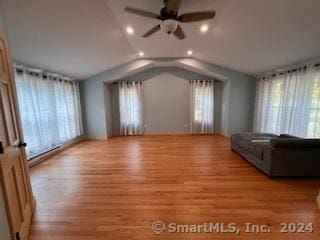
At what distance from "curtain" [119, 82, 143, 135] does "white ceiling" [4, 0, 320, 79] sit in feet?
6.20

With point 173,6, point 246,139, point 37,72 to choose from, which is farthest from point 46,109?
point 246,139

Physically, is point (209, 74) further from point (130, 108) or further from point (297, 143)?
point (297, 143)

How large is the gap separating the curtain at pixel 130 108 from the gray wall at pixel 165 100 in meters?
0.19

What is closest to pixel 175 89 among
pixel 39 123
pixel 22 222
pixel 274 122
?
pixel 274 122

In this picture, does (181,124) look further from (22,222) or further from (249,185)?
(22,222)

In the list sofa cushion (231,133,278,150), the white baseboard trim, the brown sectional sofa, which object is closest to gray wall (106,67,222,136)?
the white baseboard trim

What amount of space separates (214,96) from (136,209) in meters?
5.34

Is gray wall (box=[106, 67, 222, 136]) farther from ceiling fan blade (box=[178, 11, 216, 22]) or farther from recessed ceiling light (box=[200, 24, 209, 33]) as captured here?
ceiling fan blade (box=[178, 11, 216, 22])

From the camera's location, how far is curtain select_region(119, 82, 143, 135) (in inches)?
259

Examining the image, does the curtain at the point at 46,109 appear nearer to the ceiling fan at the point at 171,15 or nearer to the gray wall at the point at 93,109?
the gray wall at the point at 93,109

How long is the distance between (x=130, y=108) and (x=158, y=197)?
4.57 m

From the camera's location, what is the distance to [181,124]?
6.77 meters

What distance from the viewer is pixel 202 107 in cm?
659

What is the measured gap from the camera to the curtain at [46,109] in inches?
140
